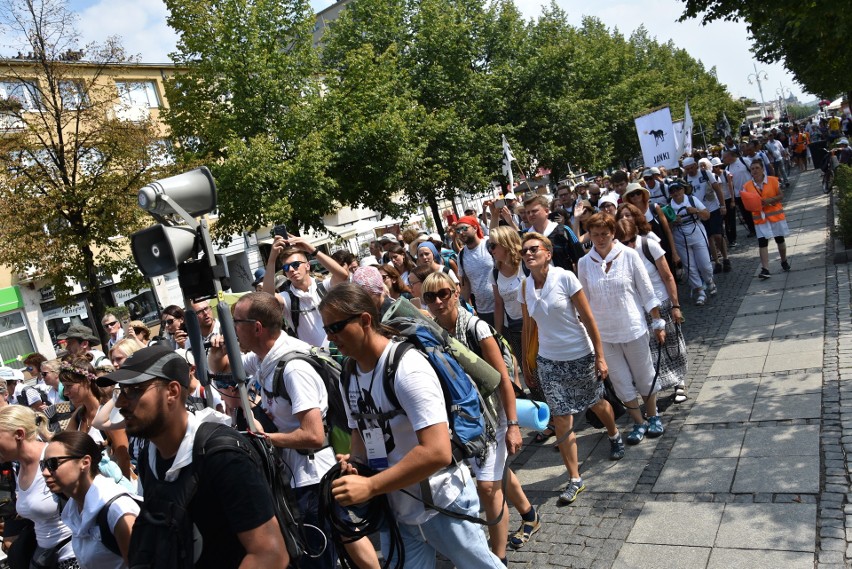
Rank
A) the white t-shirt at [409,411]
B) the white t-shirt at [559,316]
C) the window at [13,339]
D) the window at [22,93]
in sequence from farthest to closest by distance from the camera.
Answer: the window at [13,339] → the window at [22,93] → the white t-shirt at [559,316] → the white t-shirt at [409,411]

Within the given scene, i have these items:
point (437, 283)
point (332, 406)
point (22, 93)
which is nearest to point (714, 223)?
point (437, 283)

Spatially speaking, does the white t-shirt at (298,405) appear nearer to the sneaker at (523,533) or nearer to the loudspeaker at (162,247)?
the loudspeaker at (162,247)

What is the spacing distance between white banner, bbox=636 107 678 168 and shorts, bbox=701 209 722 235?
263 centimetres

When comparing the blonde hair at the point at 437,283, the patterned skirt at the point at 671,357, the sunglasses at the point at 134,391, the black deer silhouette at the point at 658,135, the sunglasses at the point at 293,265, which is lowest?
the patterned skirt at the point at 671,357

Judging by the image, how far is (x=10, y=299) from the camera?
30.0 meters

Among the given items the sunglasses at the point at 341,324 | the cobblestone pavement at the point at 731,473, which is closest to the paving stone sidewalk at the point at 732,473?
the cobblestone pavement at the point at 731,473

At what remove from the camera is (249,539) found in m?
2.45

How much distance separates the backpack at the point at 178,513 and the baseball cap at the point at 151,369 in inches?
9.9

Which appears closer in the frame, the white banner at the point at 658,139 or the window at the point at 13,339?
the white banner at the point at 658,139

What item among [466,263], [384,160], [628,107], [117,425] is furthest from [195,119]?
[628,107]

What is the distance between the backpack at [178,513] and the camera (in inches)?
95.9

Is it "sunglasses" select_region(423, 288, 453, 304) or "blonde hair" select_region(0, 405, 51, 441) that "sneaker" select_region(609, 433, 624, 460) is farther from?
"blonde hair" select_region(0, 405, 51, 441)

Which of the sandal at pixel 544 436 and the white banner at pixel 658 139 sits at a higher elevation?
the white banner at pixel 658 139

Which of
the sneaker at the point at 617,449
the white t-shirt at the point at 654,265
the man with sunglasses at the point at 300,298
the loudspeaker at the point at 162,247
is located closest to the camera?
the loudspeaker at the point at 162,247
